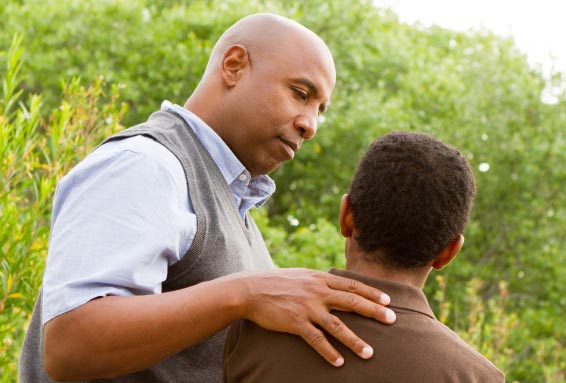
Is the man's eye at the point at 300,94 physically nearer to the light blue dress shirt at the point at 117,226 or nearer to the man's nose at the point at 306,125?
the man's nose at the point at 306,125

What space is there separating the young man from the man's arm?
46 millimetres

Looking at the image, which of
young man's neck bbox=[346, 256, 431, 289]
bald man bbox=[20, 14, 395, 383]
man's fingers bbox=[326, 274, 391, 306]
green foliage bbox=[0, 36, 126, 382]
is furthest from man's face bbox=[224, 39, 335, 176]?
green foliage bbox=[0, 36, 126, 382]

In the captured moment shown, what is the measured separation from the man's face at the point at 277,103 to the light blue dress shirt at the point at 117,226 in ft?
1.47

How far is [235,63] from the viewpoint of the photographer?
261 centimetres

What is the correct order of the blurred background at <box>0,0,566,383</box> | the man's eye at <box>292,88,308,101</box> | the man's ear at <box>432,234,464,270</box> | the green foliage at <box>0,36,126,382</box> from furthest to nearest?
the blurred background at <box>0,0,566,383</box>
the green foliage at <box>0,36,126,382</box>
the man's eye at <box>292,88,308,101</box>
the man's ear at <box>432,234,464,270</box>

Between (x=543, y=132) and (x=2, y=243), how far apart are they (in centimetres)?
1396

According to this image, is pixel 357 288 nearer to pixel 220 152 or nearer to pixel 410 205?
pixel 410 205

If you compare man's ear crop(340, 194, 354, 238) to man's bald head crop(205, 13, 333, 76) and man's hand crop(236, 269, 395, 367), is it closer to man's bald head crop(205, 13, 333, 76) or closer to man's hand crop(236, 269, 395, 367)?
man's hand crop(236, 269, 395, 367)

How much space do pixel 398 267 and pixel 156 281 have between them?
0.58 m

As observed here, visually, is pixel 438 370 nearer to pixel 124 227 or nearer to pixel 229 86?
pixel 124 227

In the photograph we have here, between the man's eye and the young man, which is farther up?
the man's eye

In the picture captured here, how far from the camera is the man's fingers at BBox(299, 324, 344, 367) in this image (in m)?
1.90

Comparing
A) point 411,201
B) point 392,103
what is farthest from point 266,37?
point 392,103

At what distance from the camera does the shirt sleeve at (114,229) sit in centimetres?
188
